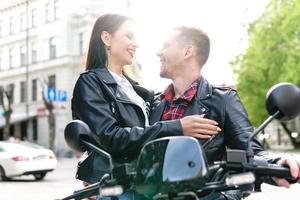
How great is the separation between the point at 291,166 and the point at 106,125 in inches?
33.0

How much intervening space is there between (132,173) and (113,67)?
3.47ft

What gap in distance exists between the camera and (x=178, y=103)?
2736 mm

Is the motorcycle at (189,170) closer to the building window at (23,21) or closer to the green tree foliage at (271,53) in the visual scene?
the green tree foliage at (271,53)

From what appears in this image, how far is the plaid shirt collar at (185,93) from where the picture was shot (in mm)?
2674

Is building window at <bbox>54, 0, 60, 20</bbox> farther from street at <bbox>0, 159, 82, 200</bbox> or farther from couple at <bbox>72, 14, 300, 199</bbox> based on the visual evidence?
couple at <bbox>72, 14, 300, 199</bbox>

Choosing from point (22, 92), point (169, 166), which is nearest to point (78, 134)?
point (169, 166)

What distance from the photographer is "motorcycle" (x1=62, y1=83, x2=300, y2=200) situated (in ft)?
5.92

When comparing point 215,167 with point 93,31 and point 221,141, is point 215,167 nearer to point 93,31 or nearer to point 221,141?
point 221,141

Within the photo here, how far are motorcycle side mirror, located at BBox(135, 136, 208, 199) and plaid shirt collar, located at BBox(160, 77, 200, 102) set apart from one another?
0.79 meters

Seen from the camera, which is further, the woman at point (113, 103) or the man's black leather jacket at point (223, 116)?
the man's black leather jacket at point (223, 116)

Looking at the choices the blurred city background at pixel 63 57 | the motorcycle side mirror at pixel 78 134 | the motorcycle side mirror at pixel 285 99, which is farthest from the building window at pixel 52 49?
the motorcycle side mirror at pixel 285 99

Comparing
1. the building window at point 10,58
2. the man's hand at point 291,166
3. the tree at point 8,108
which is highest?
the man's hand at point 291,166

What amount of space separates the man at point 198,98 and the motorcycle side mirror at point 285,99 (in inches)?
15.7

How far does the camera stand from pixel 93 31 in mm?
2953
